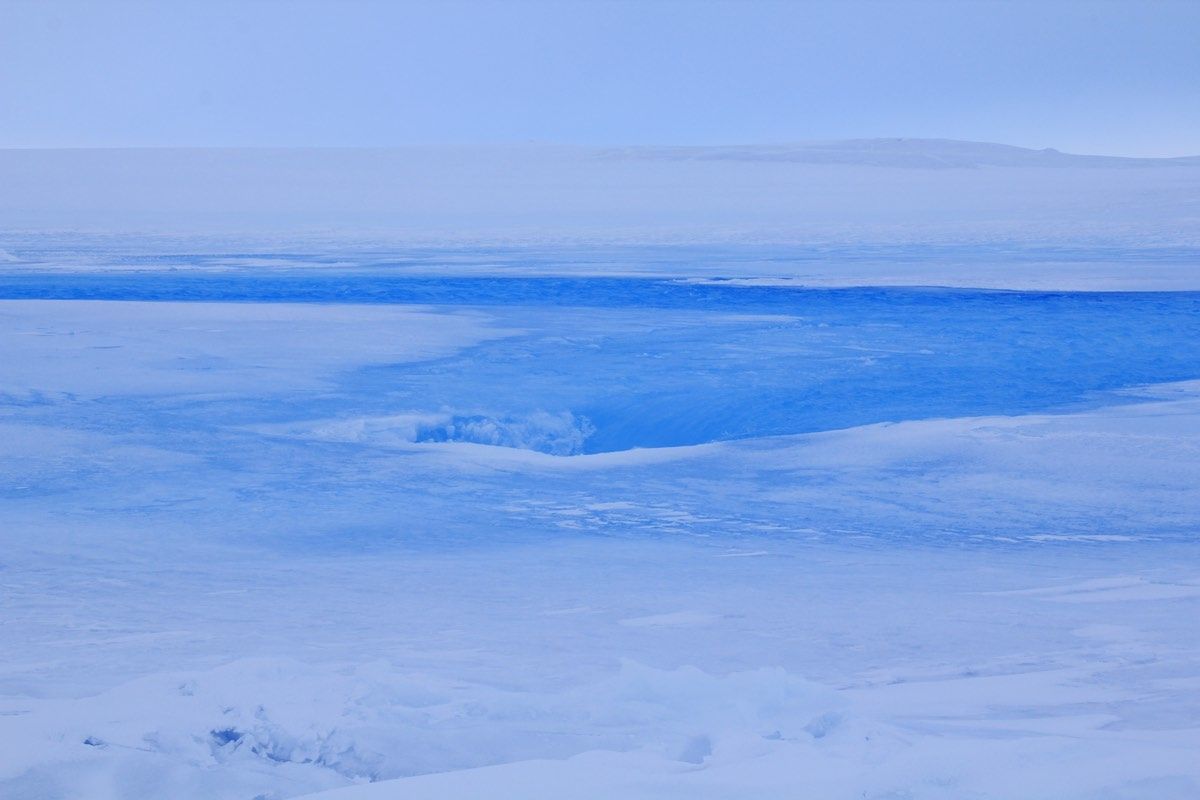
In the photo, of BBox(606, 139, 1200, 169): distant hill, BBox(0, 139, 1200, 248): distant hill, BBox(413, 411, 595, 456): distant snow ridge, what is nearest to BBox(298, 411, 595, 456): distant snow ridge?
BBox(413, 411, 595, 456): distant snow ridge

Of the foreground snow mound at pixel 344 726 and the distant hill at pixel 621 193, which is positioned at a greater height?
the distant hill at pixel 621 193

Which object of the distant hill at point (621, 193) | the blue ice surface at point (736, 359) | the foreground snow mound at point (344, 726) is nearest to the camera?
the foreground snow mound at point (344, 726)

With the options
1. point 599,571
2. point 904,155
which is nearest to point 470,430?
point 599,571

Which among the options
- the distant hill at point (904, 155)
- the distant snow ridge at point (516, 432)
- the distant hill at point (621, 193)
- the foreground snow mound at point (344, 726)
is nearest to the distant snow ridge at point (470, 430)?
the distant snow ridge at point (516, 432)

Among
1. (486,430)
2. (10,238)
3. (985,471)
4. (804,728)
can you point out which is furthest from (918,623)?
(10,238)

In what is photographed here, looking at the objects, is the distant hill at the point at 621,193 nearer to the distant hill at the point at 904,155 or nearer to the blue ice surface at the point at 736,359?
the distant hill at the point at 904,155

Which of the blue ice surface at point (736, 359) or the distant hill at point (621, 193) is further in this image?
the distant hill at point (621, 193)

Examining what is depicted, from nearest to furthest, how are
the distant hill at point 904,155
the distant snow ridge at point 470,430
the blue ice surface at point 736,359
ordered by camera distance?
the distant snow ridge at point 470,430 < the blue ice surface at point 736,359 < the distant hill at point 904,155
